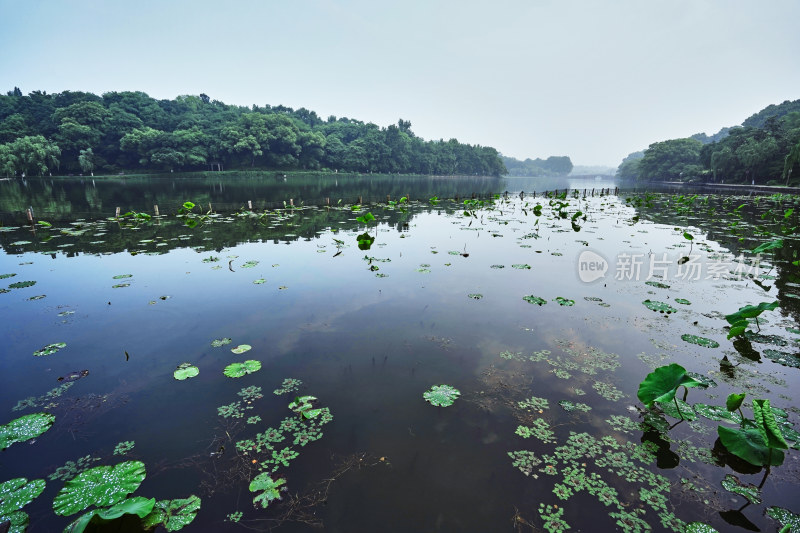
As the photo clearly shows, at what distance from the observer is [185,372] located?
530 cm

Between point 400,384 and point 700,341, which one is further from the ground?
point 700,341

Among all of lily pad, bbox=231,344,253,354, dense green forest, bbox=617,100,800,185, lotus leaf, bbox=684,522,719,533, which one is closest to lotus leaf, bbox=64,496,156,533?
lily pad, bbox=231,344,253,354

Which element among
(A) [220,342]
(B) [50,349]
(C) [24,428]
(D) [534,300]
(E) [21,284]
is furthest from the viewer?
(E) [21,284]

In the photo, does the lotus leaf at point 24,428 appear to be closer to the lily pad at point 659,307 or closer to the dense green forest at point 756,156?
the lily pad at point 659,307

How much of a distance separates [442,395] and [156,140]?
298ft

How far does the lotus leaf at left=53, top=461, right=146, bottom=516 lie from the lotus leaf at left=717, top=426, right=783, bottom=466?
21.3ft

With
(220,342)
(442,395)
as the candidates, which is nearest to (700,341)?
(442,395)

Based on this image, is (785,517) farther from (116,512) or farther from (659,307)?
(116,512)

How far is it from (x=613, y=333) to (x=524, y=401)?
133 inches

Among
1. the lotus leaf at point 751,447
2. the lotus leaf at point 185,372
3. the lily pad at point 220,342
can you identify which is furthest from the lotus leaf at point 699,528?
the lily pad at point 220,342

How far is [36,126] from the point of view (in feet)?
231

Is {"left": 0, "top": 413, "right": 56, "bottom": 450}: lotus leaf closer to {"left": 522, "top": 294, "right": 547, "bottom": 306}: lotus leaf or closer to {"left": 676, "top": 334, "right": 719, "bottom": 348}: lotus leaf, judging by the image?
{"left": 522, "top": 294, "right": 547, "bottom": 306}: lotus leaf

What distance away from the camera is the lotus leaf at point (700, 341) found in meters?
6.36

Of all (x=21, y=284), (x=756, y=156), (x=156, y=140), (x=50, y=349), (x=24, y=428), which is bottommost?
(x=24, y=428)
